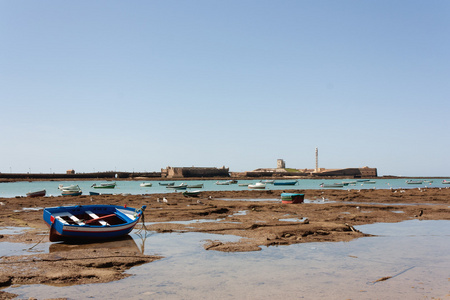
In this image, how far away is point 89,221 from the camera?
57.6 ft

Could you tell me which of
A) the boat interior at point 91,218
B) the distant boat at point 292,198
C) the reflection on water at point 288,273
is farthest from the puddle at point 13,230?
the distant boat at point 292,198

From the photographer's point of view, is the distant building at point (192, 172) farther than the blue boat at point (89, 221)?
Yes

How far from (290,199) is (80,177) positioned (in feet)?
462

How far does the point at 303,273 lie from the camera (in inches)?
445

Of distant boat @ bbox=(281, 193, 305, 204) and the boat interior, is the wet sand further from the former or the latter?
distant boat @ bbox=(281, 193, 305, 204)

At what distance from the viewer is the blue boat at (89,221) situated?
1535cm

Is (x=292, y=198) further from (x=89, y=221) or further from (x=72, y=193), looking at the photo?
(x=72, y=193)

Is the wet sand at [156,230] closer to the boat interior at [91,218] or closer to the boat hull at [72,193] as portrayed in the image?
the boat interior at [91,218]

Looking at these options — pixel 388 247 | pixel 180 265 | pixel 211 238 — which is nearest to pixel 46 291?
pixel 180 265

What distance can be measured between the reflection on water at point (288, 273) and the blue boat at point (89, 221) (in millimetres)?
1777

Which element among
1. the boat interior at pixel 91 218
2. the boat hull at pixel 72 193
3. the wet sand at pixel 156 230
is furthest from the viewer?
the boat hull at pixel 72 193

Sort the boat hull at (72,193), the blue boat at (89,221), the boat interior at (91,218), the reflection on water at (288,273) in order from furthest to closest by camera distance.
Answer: the boat hull at (72,193), the boat interior at (91,218), the blue boat at (89,221), the reflection on water at (288,273)

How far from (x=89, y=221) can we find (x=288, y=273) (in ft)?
34.5

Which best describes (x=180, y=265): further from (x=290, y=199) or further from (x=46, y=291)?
(x=290, y=199)
